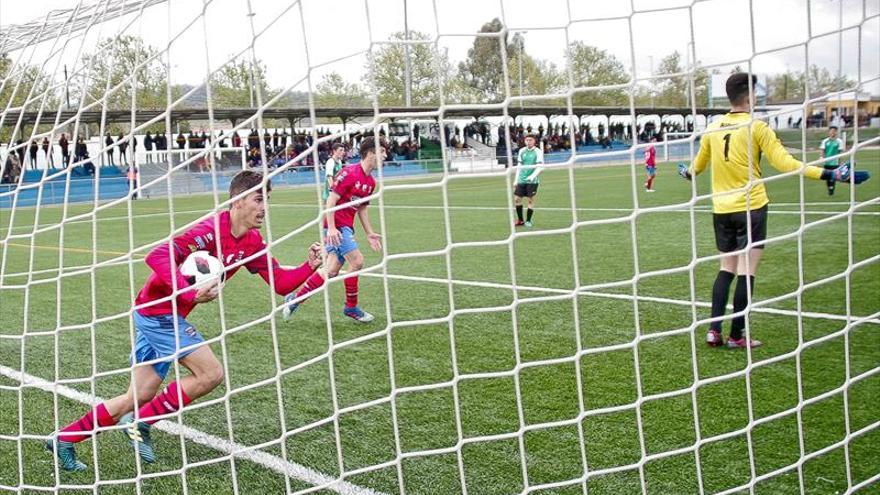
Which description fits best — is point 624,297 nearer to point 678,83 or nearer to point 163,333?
point 678,83

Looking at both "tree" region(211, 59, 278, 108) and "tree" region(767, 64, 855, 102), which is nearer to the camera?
"tree" region(211, 59, 278, 108)

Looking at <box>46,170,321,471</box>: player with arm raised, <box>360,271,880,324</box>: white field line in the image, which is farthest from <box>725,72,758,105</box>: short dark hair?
<box>46,170,321,471</box>: player with arm raised

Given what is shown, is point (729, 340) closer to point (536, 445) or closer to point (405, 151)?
point (536, 445)

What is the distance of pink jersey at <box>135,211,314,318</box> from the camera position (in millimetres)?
3492

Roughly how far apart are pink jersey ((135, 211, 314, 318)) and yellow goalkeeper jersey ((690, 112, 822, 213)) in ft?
8.20

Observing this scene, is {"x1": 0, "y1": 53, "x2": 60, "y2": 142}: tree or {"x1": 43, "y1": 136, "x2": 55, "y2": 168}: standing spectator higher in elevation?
{"x1": 0, "y1": 53, "x2": 60, "y2": 142}: tree

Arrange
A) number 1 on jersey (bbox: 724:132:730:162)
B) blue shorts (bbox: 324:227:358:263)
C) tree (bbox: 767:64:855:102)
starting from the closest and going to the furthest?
tree (bbox: 767:64:855:102), number 1 on jersey (bbox: 724:132:730:162), blue shorts (bbox: 324:227:358:263)

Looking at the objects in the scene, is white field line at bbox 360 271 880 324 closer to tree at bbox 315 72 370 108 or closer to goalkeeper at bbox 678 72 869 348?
goalkeeper at bbox 678 72 869 348

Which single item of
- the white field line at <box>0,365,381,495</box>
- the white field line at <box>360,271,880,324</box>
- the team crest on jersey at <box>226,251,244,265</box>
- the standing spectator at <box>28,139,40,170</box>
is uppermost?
the standing spectator at <box>28,139,40,170</box>

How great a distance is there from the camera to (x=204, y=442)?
402 cm

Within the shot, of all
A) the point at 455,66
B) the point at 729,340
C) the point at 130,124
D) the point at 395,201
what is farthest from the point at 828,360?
the point at 395,201

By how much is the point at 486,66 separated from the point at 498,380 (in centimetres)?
204

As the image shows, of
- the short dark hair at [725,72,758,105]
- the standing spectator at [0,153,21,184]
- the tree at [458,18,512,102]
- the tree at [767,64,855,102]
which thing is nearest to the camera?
the tree at [458,18,512,102]

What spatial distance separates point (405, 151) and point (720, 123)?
14.4 metres
